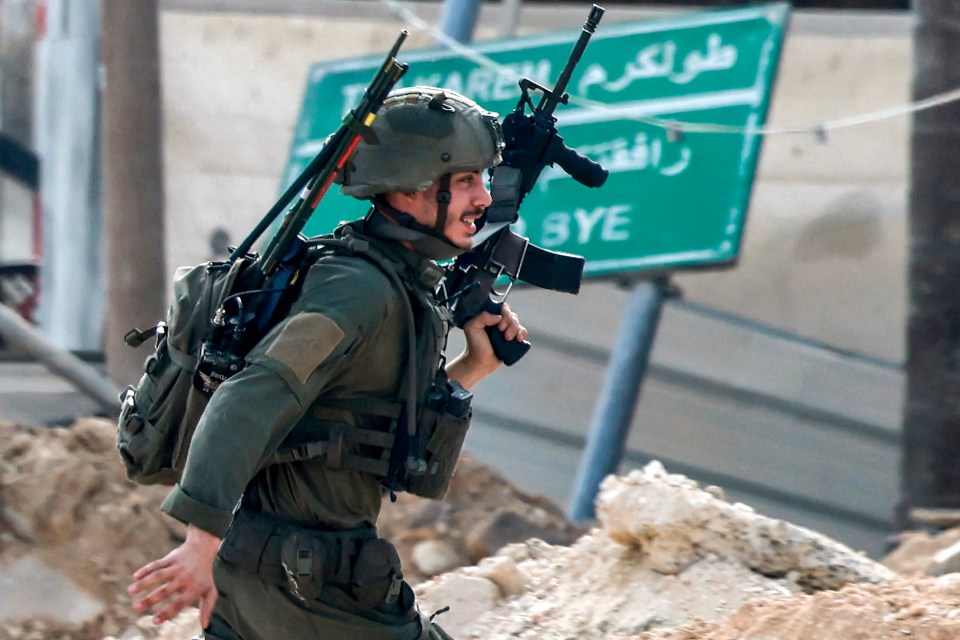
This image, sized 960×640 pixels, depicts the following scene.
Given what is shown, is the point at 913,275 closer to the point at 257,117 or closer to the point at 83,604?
the point at 83,604

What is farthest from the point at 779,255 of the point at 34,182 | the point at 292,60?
the point at 34,182

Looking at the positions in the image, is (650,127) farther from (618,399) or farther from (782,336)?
(782,336)

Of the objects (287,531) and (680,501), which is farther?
(680,501)

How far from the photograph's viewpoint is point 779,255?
8.95 meters

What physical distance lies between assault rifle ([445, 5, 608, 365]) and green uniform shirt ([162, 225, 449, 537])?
11.0 inches

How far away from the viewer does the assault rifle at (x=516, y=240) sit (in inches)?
127

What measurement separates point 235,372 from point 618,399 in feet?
16.2

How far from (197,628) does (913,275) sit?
3555mm

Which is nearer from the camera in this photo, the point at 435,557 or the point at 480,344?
the point at 480,344

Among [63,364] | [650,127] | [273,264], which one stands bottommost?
[63,364]


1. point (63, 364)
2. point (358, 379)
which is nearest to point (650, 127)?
point (63, 364)

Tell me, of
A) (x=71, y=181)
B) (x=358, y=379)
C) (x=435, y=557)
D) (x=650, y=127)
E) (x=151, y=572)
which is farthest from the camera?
(x=71, y=181)

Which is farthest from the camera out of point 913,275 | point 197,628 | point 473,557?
point 913,275

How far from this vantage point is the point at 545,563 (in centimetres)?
509
